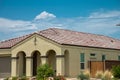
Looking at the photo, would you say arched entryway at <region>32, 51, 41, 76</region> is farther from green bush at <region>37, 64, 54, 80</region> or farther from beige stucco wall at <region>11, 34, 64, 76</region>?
green bush at <region>37, 64, 54, 80</region>

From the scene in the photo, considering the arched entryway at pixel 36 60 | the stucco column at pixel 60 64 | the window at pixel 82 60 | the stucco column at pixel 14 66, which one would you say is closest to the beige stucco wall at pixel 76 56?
the window at pixel 82 60

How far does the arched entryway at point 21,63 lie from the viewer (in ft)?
140

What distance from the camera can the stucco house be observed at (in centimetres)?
3831

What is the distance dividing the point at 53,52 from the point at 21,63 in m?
5.23

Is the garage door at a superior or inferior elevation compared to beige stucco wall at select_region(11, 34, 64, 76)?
inferior

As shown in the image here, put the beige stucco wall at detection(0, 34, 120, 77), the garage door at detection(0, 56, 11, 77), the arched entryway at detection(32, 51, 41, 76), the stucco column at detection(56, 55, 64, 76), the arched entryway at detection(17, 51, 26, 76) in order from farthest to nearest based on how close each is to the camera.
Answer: the garage door at detection(0, 56, 11, 77), the arched entryway at detection(17, 51, 26, 76), the arched entryway at detection(32, 51, 41, 76), the beige stucco wall at detection(0, 34, 120, 77), the stucco column at detection(56, 55, 64, 76)

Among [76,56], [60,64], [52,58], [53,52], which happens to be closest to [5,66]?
[52,58]

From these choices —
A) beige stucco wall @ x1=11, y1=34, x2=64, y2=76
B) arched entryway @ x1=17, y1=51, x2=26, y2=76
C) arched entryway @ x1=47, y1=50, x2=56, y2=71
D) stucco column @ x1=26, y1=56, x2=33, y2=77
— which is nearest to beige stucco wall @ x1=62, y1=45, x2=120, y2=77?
beige stucco wall @ x1=11, y1=34, x2=64, y2=76

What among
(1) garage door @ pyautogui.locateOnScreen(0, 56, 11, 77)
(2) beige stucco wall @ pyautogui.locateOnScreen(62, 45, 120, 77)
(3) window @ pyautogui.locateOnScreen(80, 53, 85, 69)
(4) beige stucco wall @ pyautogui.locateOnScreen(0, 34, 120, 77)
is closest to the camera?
(4) beige stucco wall @ pyautogui.locateOnScreen(0, 34, 120, 77)

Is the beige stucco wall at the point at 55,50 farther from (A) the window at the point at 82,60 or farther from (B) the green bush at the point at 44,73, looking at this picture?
(B) the green bush at the point at 44,73

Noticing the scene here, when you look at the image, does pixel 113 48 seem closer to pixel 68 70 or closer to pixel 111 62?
pixel 111 62

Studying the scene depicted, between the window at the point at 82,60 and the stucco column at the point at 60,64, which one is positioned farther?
the window at the point at 82,60

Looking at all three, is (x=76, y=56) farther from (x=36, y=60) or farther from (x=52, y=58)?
(x=36, y=60)

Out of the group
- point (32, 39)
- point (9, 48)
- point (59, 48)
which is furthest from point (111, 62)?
point (9, 48)
